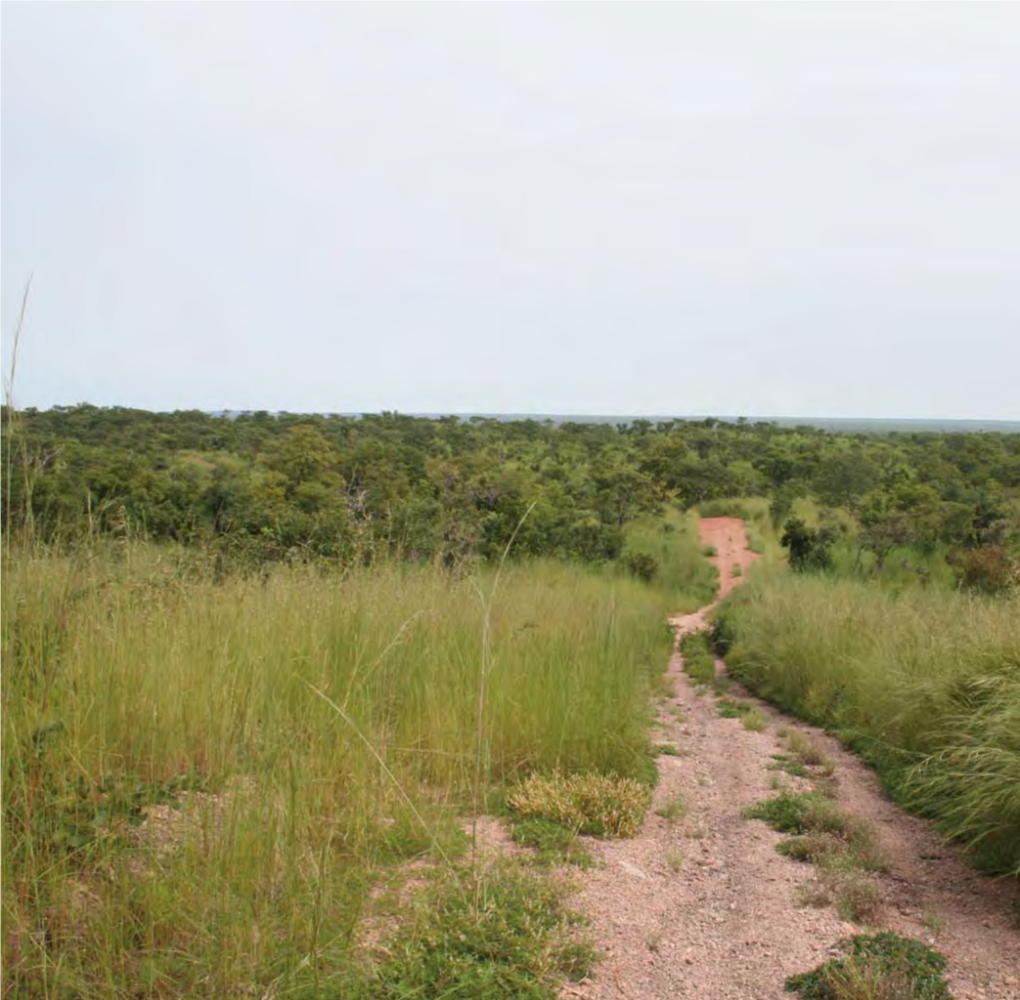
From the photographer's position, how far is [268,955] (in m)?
2.61

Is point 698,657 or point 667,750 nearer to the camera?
point 667,750

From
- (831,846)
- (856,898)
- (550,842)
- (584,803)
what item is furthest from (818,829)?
(550,842)

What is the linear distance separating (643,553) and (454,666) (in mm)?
20249

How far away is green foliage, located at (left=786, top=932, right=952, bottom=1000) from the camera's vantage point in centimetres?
321

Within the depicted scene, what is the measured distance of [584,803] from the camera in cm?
518

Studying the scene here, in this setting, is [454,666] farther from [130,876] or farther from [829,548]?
[829,548]

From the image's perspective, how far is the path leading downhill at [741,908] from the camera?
3537mm

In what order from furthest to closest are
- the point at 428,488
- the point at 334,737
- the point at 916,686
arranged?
1. the point at 428,488
2. the point at 916,686
3. the point at 334,737

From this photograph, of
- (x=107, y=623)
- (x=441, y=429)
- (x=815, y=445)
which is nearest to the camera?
(x=107, y=623)

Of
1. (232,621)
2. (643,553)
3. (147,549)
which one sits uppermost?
(147,549)

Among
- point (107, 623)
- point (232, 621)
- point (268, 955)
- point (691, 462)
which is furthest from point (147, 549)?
point (691, 462)

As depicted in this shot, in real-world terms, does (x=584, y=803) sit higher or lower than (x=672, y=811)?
higher

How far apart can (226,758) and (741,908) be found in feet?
8.76

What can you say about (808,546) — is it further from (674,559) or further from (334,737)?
(334,737)
